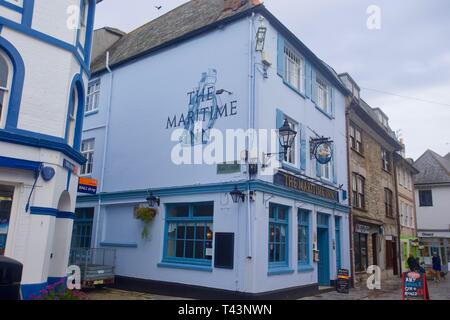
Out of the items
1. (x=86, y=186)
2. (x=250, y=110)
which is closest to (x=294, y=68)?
(x=250, y=110)

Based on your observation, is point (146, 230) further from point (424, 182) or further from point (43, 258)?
point (424, 182)

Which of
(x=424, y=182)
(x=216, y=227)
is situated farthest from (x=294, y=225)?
(x=424, y=182)

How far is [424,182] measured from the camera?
37.6 metres

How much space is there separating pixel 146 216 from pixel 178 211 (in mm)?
1132

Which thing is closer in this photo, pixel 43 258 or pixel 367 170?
pixel 43 258

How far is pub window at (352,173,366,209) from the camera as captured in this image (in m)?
19.4

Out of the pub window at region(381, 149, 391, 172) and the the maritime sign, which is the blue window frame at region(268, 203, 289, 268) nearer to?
the the maritime sign

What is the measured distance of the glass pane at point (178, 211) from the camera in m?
13.1

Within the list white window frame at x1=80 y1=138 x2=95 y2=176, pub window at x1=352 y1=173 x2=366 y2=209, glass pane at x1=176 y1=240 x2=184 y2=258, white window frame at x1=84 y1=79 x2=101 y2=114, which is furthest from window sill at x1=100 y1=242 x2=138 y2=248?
pub window at x1=352 y1=173 x2=366 y2=209

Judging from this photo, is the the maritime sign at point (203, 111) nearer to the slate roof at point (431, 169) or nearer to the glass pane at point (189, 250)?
the glass pane at point (189, 250)

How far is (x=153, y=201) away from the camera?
1359 centimetres

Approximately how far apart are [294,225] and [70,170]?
293 inches

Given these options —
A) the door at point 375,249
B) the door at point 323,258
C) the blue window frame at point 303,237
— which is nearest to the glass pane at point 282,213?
the blue window frame at point 303,237

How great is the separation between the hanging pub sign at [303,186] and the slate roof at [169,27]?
18.3 feet
